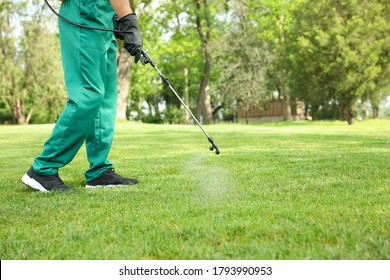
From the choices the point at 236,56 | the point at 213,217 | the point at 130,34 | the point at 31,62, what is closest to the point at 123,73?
the point at 236,56

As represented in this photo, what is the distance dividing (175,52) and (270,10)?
826 centimetres

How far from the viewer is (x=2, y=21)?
139 feet

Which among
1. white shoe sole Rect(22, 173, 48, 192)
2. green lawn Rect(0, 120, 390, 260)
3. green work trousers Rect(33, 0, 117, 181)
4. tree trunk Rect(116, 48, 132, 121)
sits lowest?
green lawn Rect(0, 120, 390, 260)

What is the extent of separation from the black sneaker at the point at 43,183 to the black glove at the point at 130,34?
52.2 inches

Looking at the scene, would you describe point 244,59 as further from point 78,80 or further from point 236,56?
point 78,80

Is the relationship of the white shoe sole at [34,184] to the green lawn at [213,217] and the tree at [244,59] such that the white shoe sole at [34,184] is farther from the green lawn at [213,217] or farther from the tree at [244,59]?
the tree at [244,59]

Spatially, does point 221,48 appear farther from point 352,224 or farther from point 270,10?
point 352,224

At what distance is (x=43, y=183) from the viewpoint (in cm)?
448

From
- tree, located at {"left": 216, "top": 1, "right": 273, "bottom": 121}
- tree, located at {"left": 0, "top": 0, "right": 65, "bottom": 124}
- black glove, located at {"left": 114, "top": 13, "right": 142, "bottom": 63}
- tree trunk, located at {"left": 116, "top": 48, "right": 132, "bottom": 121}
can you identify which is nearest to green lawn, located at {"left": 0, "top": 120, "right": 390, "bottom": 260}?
black glove, located at {"left": 114, "top": 13, "right": 142, "bottom": 63}

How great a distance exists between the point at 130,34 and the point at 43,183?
1573 mm

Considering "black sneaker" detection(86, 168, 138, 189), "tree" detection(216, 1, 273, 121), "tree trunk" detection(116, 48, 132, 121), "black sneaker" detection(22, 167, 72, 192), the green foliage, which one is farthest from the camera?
"tree" detection(216, 1, 273, 121)

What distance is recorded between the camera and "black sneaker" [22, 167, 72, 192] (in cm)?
446

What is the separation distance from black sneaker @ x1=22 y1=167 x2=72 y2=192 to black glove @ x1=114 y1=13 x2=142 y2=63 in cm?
133

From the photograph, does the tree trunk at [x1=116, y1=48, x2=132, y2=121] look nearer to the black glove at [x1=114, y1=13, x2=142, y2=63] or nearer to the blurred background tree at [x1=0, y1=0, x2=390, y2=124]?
the blurred background tree at [x1=0, y1=0, x2=390, y2=124]
